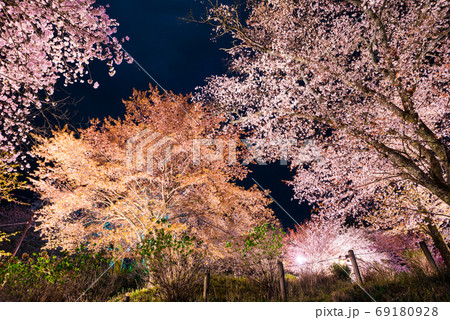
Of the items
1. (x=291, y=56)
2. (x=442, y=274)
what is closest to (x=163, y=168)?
(x=291, y=56)

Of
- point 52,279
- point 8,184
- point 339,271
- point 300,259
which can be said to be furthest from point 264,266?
point 8,184

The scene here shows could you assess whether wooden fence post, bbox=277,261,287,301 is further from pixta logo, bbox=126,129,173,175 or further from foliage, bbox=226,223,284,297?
pixta logo, bbox=126,129,173,175

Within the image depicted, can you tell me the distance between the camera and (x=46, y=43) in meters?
5.54

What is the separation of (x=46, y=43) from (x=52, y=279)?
6.36 m

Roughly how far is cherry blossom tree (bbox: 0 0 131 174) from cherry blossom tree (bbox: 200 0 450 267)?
5462mm

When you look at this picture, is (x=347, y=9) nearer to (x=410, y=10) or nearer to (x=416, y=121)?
(x=410, y=10)

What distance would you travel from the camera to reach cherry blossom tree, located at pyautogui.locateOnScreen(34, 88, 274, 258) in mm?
10141

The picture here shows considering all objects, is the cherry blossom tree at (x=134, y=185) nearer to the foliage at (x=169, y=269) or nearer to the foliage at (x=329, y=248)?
the foliage at (x=169, y=269)

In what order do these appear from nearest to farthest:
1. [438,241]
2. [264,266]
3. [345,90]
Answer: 1. [264,266]
2. [345,90]
3. [438,241]

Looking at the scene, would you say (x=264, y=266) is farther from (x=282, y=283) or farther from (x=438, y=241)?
(x=438, y=241)

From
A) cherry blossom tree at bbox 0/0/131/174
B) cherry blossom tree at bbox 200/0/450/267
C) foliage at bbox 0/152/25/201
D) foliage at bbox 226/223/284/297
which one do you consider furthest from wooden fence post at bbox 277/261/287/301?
foliage at bbox 0/152/25/201

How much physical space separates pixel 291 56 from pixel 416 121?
4345mm

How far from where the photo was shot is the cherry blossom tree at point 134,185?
10.1 meters
